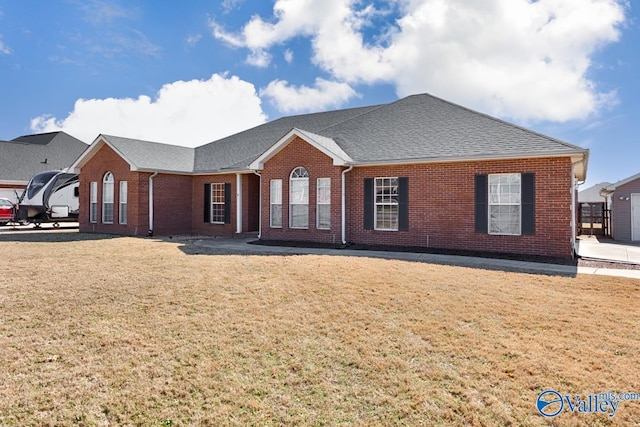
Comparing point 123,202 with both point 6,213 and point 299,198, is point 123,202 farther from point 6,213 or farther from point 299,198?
point 6,213

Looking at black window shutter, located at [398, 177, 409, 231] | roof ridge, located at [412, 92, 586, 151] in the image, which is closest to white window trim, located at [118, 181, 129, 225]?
black window shutter, located at [398, 177, 409, 231]

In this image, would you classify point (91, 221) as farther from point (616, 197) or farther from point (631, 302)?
point (616, 197)

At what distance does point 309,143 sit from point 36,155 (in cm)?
3349

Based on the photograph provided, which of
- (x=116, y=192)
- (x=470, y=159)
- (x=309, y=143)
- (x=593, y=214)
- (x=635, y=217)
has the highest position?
(x=309, y=143)

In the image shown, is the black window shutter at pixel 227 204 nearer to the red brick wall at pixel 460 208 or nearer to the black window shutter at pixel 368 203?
the red brick wall at pixel 460 208

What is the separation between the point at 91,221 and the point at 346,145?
14.3 m

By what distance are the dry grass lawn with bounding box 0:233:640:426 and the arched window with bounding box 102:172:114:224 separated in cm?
1184

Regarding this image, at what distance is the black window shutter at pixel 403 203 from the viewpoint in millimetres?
13578

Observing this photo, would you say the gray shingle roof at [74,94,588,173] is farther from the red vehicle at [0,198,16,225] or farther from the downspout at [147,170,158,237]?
the red vehicle at [0,198,16,225]

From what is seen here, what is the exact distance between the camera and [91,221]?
66.5 feet

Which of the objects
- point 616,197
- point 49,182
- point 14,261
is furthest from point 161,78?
point 616,197

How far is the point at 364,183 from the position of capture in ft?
46.9

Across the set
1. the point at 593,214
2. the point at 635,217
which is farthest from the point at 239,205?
the point at 593,214

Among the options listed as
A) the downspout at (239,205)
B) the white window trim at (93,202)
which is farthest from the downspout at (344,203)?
the white window trim at (93,202)
